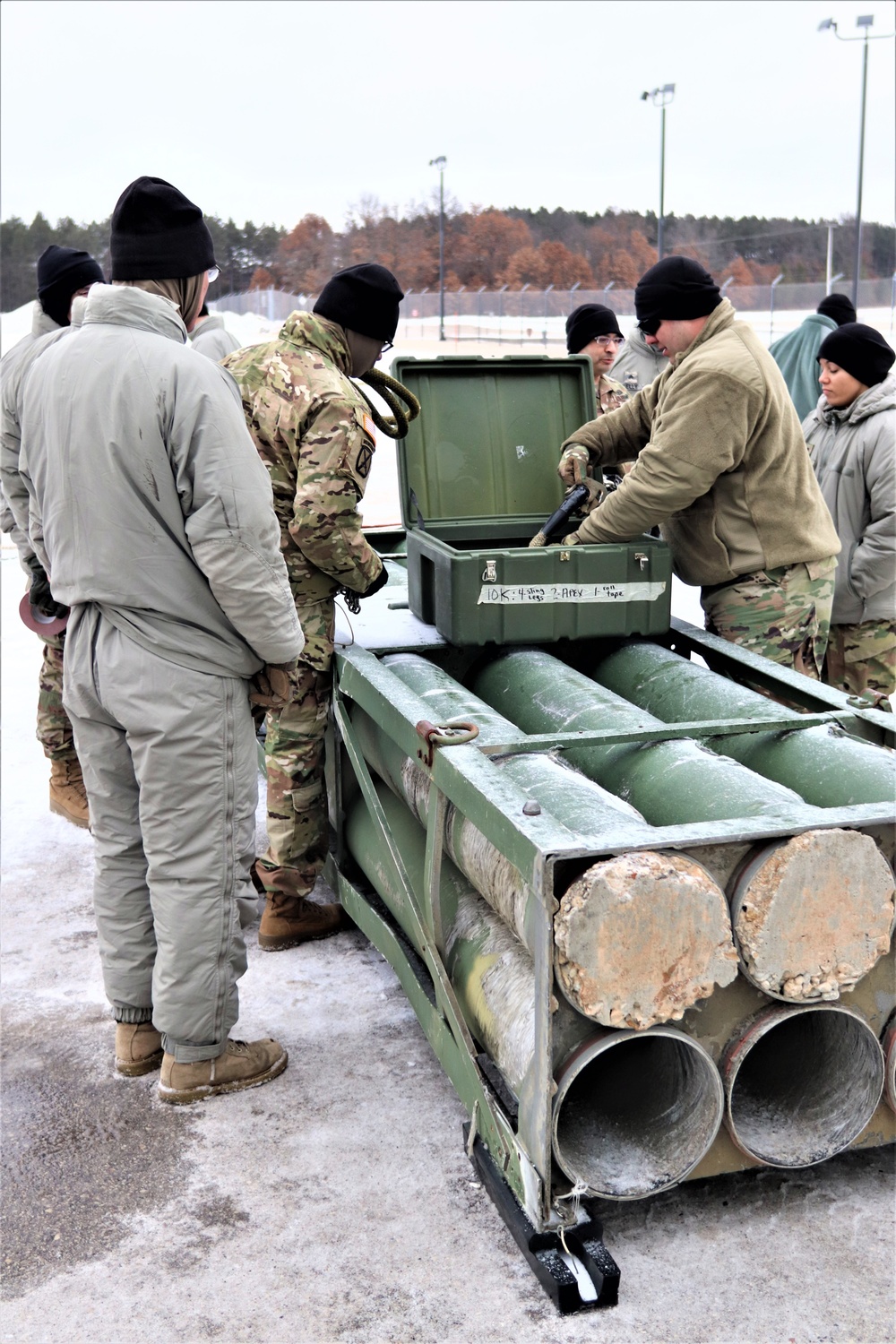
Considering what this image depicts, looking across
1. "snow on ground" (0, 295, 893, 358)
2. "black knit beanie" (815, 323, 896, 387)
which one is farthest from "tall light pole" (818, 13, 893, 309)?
"black knit beanie" (815, 323, 896, 387)

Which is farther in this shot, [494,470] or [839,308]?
[839,308]

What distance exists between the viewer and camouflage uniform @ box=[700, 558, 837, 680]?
4168mm

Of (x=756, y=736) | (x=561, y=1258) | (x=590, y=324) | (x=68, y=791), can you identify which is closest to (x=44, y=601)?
(x=68, y=791)

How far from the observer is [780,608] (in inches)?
164

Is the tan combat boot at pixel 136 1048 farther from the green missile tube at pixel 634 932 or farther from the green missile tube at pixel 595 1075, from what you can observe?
the green missile tube at pixel 634 932

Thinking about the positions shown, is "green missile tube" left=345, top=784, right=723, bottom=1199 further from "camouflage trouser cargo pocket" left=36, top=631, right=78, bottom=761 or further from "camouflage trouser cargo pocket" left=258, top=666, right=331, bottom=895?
"camouflage trouser cargo pocket" left=36, top=631, right=78, bottom=761

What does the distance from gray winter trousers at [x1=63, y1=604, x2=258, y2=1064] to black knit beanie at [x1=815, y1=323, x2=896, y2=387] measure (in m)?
2.88

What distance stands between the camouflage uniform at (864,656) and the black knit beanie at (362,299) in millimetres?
2310

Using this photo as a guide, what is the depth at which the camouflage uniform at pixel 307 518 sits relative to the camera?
3.79 meters

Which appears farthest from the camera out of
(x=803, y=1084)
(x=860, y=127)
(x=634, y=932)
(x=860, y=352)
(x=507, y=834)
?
(x=860, y=127)

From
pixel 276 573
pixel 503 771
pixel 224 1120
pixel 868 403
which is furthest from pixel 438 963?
pixel 868 403

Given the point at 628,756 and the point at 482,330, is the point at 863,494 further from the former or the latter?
the point at 482,330

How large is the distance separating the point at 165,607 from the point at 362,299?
4.57 ft

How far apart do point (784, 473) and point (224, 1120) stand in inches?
99.7
